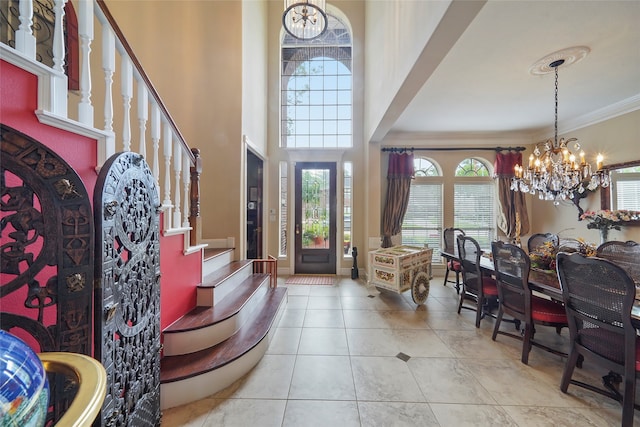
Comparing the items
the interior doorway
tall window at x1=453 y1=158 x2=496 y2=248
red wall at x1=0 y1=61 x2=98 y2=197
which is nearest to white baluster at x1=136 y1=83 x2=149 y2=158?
red wall at x1=0 y1=61 x2=98 y2=197

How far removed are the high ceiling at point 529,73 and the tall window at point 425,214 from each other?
108 cm

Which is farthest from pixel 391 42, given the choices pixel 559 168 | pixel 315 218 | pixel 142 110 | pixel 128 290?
pixel 128 290

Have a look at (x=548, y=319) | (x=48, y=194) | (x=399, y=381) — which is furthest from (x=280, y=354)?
(x=548, y=319)

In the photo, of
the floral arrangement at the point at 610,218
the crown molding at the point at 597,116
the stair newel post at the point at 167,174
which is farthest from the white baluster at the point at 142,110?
the crown molding at the point at 597,116

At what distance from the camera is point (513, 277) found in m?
2.30

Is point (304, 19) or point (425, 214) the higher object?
point (304, 19)

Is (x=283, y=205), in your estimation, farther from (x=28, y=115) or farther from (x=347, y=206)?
(x=28, y=115)

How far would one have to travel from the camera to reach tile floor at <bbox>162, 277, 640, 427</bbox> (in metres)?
1.56

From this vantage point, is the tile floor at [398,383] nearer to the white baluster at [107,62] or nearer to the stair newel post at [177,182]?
the stair newel post at [177,182]

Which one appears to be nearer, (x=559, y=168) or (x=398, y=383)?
(x=398, y=383)

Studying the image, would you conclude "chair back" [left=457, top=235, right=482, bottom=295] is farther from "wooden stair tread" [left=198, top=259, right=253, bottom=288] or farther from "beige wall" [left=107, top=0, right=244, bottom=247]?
"beige wall" [left=107, top=0, right=244, bottom=247]

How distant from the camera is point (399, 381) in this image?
6.15ft

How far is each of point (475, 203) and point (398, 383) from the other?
4226 mm

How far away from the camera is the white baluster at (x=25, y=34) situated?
38.9 inches
